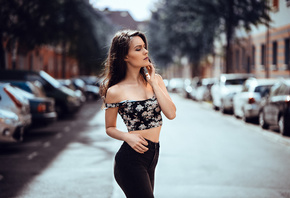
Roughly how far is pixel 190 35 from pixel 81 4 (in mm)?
8485

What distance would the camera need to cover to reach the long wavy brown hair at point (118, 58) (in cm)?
367

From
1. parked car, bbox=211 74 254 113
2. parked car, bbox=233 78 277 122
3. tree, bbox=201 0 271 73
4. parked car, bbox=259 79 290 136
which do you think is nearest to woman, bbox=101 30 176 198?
parked car, bbox=259 79 290 136

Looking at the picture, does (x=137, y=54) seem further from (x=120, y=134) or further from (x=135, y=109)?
(x=120, y=134)

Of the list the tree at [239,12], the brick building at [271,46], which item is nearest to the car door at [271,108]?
the tree at [239,12]

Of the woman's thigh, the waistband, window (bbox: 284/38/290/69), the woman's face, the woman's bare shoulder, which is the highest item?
window (bbox: 284/38/290/69)

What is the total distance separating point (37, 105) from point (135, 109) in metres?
11.5

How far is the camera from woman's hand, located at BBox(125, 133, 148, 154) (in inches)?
138

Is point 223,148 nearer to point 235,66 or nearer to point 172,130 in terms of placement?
point 172,130

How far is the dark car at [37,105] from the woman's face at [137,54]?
1131cm

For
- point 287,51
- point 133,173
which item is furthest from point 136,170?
point 287,51

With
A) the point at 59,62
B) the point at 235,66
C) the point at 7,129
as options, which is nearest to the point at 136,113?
the point at 7,129

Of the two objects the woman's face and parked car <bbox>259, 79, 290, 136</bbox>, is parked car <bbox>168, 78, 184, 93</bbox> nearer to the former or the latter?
parked car <bbox>259, 79, 290, 136</bbox>

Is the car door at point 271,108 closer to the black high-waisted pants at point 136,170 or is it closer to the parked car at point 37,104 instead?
the parked car at point 37,104

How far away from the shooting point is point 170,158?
9.98 m
